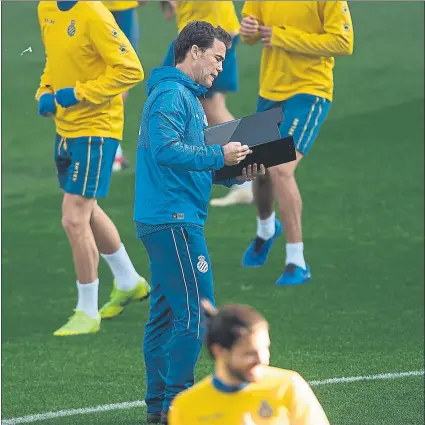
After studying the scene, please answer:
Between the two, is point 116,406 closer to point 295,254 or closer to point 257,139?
point 257,139

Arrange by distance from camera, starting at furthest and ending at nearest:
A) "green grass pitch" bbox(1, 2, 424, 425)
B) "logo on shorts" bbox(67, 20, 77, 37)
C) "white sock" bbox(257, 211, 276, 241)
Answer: "white sock" bbox(257, 211, 276, 241), "logo on shorts" bbox(67, 20, 77, 37), "green grass pitch" bbox(1, 2, 424, 425)

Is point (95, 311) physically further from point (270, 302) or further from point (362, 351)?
point (362, 351)

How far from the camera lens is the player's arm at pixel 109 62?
26.8 feet

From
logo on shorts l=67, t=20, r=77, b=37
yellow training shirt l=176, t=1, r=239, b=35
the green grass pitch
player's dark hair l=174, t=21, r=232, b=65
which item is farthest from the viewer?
yellow training shirt l=176, t=1, r=239, b=35

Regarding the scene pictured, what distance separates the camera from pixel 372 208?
11.7m

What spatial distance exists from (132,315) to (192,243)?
2.78 metres

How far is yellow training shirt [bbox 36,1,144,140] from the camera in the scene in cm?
819

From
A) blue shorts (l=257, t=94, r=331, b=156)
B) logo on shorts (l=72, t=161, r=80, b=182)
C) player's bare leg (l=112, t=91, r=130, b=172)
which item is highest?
logo on shorts (l=72, t=161, r=80, b=182)

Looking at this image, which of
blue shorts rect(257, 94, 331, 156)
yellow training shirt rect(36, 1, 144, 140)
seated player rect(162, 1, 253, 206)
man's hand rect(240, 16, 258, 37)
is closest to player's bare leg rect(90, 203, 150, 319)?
yellow training shirt rect(36, 1, 144, 140)

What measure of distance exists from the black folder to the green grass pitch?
132 centimetres

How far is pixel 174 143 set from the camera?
230 inches

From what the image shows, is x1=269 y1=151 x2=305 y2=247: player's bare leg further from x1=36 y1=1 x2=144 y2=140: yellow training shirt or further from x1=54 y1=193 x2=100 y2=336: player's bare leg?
x1=54 y1=193 x2=100 y2=336: player's bare leg

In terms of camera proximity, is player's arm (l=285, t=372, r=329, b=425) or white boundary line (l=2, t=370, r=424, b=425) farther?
white boundary line (l=2, t=370, r=424, b=425)

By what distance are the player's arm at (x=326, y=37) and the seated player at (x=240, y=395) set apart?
17.6ft
